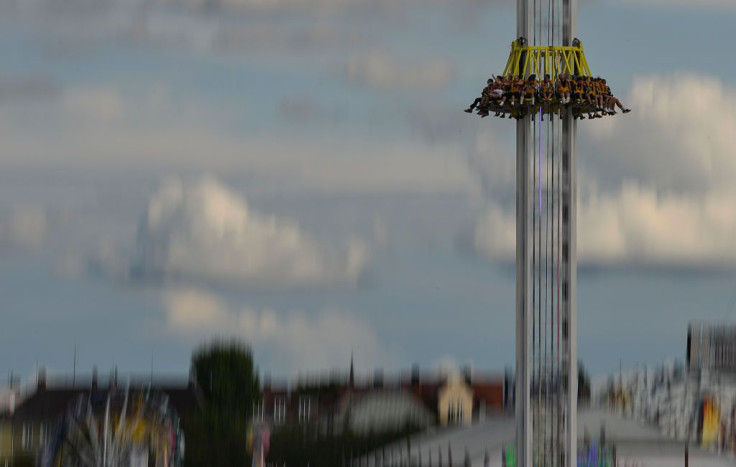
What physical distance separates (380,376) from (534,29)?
88650 millimetres

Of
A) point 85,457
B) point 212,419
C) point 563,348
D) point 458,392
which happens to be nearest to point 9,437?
point 212,419

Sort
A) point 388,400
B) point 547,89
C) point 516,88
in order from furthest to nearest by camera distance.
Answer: point 388,400 < point 516,88 < point 547,89

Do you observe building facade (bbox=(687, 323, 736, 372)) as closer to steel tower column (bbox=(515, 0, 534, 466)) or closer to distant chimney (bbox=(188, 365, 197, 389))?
distant chimney (bbox=(188, 365, 197, 389))

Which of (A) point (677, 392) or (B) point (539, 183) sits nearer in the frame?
(B) point (539, 183)

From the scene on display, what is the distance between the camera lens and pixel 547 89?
63719 millimetres

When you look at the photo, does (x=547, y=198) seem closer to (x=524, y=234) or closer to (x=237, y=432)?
(x=524, y=234)

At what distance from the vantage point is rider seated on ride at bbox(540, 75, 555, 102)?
63.7 metres

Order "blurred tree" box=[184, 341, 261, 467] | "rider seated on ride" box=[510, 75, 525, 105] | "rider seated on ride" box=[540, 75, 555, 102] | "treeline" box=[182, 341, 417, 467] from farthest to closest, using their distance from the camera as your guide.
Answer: "blurred tree" box=[184, 341, 261, 467] → "treeline" box=[182, 341, 417, 467] → "rider seated on ride" box=[510, 75, 525, 105] → "rider seated on ride" box=[540, 75, 555, 102]

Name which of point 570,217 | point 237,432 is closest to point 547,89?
point 570,217

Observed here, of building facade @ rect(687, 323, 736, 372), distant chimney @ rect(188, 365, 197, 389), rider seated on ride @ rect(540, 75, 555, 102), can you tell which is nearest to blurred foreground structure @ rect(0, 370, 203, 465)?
distant chimney @ rect(188, 365, 197, 389)

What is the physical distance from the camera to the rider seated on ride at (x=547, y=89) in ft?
209

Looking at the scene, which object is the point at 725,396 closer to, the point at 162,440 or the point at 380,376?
the point at 380,376

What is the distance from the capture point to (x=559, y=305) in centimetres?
6412

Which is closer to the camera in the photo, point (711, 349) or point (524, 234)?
point (524, 234)
